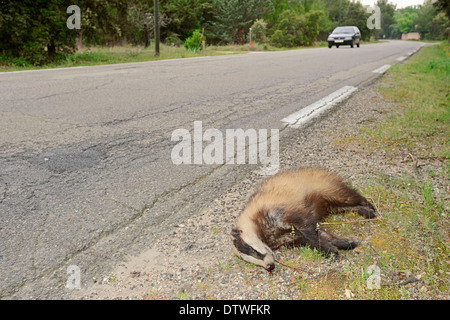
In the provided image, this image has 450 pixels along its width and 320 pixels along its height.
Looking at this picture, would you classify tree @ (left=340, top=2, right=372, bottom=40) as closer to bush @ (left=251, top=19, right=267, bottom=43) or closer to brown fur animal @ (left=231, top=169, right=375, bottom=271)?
bush @ (left=251, top=19, right=267, bottom=43)

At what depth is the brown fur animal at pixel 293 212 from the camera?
218cm

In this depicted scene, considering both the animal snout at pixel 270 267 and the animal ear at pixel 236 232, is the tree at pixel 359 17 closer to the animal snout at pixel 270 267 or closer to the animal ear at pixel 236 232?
the animal ear at pixel 236 232

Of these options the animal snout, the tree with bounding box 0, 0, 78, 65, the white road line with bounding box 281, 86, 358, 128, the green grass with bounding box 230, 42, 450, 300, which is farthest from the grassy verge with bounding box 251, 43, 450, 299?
the tree with bounding box 0, 0, 78, 65

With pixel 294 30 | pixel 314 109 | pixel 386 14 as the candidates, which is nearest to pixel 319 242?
pixel 314 109

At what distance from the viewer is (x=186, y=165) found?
3305 millimetres

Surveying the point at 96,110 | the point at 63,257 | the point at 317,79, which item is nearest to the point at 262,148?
the point at 63,257

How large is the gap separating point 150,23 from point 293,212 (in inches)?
1031

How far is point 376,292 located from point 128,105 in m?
4.52

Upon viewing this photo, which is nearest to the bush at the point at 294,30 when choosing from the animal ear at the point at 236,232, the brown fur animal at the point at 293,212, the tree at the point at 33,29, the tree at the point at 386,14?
the tree at the point at 33,29

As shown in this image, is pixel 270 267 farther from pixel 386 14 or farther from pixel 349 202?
pixel 386 14

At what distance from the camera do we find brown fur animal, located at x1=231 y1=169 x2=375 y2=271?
2.18 meters

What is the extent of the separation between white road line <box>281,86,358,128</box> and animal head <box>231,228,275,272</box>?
2.63 m

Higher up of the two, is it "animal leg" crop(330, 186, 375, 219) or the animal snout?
"animal leg" crop(330, 186, 375, 219)

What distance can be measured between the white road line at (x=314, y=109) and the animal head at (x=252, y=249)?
2632 mm
